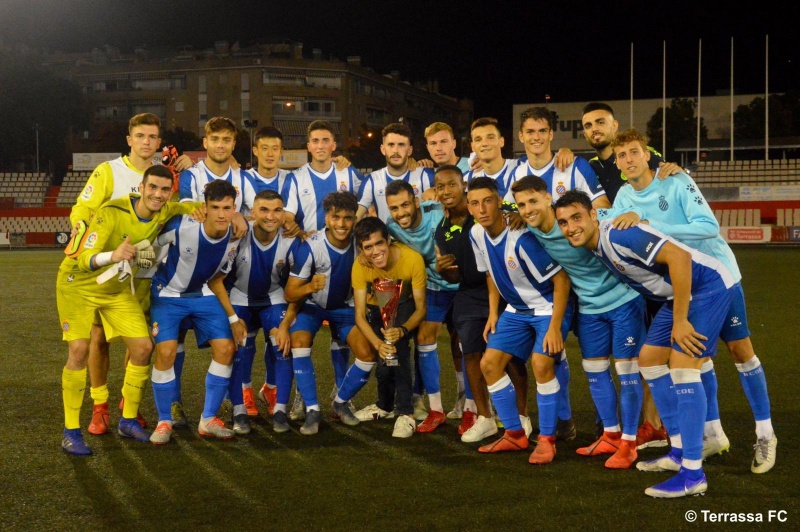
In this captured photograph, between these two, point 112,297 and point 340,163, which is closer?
point 112,297

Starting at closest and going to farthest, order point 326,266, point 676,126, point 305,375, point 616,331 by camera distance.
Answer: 1. point 616,331
2. point 305,375
3. point 326,266
4. point 676,126

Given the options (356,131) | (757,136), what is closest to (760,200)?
(757,136)

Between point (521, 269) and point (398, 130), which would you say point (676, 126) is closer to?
point (398, 130)

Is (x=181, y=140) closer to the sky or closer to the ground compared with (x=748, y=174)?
closer to the sky

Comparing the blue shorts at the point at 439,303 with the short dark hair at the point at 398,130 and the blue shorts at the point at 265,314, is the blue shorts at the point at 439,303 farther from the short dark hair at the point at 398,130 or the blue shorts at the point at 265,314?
the short dark hair at the point at 398,130

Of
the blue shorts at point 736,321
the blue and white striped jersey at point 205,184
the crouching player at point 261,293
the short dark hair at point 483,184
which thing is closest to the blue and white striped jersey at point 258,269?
the crouching player at point 261,293

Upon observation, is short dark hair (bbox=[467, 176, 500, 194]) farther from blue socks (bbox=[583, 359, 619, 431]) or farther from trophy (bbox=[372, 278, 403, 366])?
blue socks (bbox=[583, 359, 619, 431])

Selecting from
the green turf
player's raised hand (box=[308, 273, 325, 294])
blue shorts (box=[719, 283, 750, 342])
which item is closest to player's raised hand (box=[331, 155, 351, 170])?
player's raised hand (box=[308, 273, 325, 294])

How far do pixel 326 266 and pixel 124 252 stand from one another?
1523 mm

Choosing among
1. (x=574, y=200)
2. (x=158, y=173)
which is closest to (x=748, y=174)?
(x=574, y=200)

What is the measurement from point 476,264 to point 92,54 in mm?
88359

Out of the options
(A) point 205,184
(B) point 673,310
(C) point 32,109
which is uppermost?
(C) point 32,109

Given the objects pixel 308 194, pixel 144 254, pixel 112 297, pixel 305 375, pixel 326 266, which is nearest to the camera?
pixel 144 254

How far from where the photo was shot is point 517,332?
205 inches
